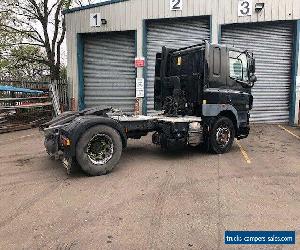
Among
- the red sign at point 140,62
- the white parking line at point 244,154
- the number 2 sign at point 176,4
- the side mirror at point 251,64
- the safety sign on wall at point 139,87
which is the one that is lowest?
the white parking line at point 244,154

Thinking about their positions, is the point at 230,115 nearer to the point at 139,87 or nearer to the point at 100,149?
the point at 100,149

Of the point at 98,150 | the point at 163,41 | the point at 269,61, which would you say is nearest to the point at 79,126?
the point at 98,150

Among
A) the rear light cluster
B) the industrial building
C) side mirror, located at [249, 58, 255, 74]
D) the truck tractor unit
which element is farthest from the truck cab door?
the industrial building

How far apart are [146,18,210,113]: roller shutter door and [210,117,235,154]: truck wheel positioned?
23.6 ft

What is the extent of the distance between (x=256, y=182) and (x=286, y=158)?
233 cm

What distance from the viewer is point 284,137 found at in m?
11.1

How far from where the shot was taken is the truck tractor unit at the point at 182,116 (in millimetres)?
6504

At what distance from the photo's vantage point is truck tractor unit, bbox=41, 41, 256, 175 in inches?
256

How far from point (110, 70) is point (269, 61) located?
758 cm

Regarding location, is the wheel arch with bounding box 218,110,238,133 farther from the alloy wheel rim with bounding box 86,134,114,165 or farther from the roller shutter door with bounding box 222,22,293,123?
the roller shutter door with bounding box 222,22,293,123

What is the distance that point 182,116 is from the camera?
8.37 meters

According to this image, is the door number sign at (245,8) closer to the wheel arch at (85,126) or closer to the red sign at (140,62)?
the red sign at (140,62)

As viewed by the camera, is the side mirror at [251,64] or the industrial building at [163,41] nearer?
the side mirror at [251,64]

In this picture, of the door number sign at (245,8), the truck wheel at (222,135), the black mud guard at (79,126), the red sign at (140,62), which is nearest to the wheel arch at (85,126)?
the black mud guard at (79,126)
